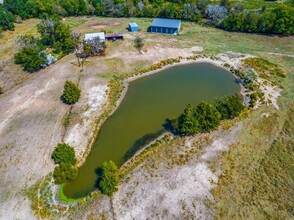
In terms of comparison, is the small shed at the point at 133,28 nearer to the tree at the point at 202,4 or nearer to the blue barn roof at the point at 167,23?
the blue barn roof at the point at 167,23

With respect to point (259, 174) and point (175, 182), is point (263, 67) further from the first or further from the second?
point (175, 182)

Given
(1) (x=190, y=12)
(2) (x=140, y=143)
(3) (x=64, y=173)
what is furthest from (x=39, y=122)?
(1) (x=190, y=12)

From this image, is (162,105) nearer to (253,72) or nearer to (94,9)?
(253,72)

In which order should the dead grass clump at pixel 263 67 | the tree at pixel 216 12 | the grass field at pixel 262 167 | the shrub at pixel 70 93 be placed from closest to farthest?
the grass field at pixel 262 167 < the shrub at pixel 70 93 < the dead grass clump at pixel 263 67 < the tree at pixel 216 12

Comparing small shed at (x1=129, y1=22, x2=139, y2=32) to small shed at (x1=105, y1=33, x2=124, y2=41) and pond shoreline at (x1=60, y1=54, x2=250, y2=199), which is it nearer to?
small shed at (x1=105, y1=33, x2=124, y2=41)

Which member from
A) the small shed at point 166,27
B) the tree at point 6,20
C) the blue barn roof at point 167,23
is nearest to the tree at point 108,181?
the small shed at point 166,27

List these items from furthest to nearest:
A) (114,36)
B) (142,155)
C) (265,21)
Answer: (114,36)
(265,21)
(142,155)

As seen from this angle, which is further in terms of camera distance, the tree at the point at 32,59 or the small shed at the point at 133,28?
the small shed at the point at 133,28

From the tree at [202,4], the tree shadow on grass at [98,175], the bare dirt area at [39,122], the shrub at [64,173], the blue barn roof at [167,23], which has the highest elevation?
the tree at [202,4]
